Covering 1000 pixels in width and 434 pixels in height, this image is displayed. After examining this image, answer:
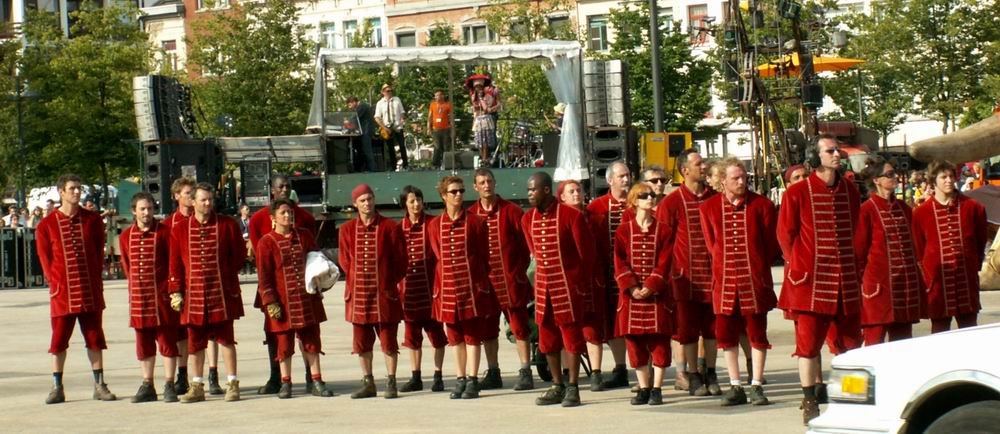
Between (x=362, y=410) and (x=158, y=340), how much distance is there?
2.03 m

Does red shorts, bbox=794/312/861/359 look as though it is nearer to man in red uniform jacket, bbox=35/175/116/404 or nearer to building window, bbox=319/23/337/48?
man in red uniform jacket, bbox=35/175/116/404

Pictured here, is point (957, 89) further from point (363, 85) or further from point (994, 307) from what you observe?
point (994, 307)

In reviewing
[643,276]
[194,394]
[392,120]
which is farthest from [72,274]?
[392,120]

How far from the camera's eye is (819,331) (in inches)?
441

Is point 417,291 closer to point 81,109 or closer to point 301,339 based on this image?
point 301,339

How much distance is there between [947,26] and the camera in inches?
2290

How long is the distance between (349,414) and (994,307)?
1066cm

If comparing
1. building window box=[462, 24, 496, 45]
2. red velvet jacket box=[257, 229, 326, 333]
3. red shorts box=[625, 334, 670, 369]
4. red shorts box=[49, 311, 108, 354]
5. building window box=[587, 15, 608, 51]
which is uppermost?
building window box=[462, 24, 496, 45]

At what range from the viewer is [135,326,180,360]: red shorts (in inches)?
539

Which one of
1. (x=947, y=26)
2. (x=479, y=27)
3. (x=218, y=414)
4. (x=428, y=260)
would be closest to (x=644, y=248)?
(x=428, y=260)

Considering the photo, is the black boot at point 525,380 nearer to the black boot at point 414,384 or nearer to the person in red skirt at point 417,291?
the person in red skirt at point 417,291

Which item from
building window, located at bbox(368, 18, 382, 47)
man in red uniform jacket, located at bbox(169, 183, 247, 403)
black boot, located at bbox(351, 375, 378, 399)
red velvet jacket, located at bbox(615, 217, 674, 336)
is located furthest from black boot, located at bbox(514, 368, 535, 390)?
building window, located at bbox(368, 18, 382, 47)

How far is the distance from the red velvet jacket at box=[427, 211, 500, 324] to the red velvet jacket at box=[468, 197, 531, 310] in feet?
0.20

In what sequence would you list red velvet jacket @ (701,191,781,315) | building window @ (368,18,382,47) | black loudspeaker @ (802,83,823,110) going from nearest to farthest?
red velvet jacket @ (701,191,781,315) < black loudspeaker @ (802,83,823,110) < building window @ (368,18,382,47)
